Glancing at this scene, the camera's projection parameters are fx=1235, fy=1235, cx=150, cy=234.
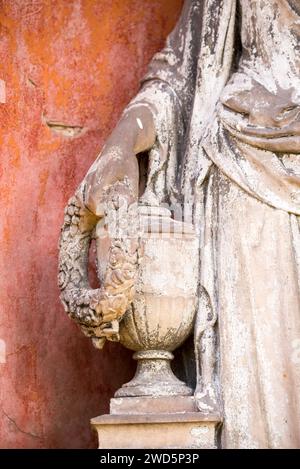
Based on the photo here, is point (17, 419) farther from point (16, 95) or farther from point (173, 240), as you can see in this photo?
point (16, 95)

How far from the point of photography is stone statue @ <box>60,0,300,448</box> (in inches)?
149

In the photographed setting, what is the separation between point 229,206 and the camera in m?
3.93

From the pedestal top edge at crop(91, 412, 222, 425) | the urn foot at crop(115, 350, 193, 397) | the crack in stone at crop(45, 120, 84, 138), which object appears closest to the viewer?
the pedestal top edge at crop(91, 412, 222, 425)

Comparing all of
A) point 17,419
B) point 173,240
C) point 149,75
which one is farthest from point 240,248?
point 17,419

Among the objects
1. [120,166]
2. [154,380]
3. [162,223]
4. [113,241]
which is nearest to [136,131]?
[120,166]

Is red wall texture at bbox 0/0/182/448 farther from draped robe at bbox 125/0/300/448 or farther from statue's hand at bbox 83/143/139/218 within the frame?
statue's hand at bbox 83/143/139/218

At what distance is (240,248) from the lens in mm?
3898

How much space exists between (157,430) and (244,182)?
0.82 m

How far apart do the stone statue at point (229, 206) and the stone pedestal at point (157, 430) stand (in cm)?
6

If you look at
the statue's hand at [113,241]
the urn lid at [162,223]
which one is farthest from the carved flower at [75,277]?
the urn lid at [162,223]

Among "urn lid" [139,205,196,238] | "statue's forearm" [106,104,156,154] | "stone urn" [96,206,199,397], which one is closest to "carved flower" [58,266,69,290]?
"stone urn" [96,206,199,397]

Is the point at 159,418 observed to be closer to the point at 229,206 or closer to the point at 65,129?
the point at 229,206

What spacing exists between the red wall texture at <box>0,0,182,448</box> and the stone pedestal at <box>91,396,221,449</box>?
1.88 ft
